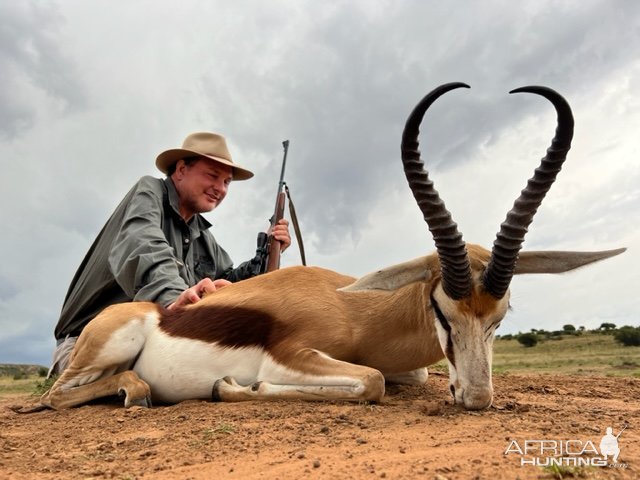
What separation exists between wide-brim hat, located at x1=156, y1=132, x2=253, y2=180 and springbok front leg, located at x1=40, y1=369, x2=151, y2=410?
137 inches

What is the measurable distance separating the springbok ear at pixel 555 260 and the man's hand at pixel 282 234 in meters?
4.19

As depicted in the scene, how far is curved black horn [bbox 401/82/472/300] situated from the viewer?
173 inches

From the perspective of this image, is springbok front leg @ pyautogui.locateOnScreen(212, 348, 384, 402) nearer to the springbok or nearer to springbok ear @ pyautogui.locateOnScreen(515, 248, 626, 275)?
the springbok

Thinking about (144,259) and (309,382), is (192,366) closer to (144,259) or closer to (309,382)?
(309,382)

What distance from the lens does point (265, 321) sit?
5246mm

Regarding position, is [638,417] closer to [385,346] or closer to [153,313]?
[385,346]

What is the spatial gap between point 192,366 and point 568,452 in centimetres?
340

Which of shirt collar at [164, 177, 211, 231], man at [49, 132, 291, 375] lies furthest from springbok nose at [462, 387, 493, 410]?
shirt collar at [164, 177, 211, 231]

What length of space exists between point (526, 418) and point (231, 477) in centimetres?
211

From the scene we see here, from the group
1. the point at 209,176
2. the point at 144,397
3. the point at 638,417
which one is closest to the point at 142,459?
the point at 144,397

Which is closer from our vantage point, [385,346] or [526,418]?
[526,418]

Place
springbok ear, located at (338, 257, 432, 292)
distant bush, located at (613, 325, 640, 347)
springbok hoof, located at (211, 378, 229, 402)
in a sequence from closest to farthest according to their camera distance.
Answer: springbok ear, located at (338, 257, 432, 292)
springbok hoof, located at (211, 378, 229, 402)
distant bush, located at (613, 325, 640, 347)

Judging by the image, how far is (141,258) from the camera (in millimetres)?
6172

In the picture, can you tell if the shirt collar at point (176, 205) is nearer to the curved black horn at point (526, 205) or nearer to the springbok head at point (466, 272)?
the springbok head at point (466, 272)
